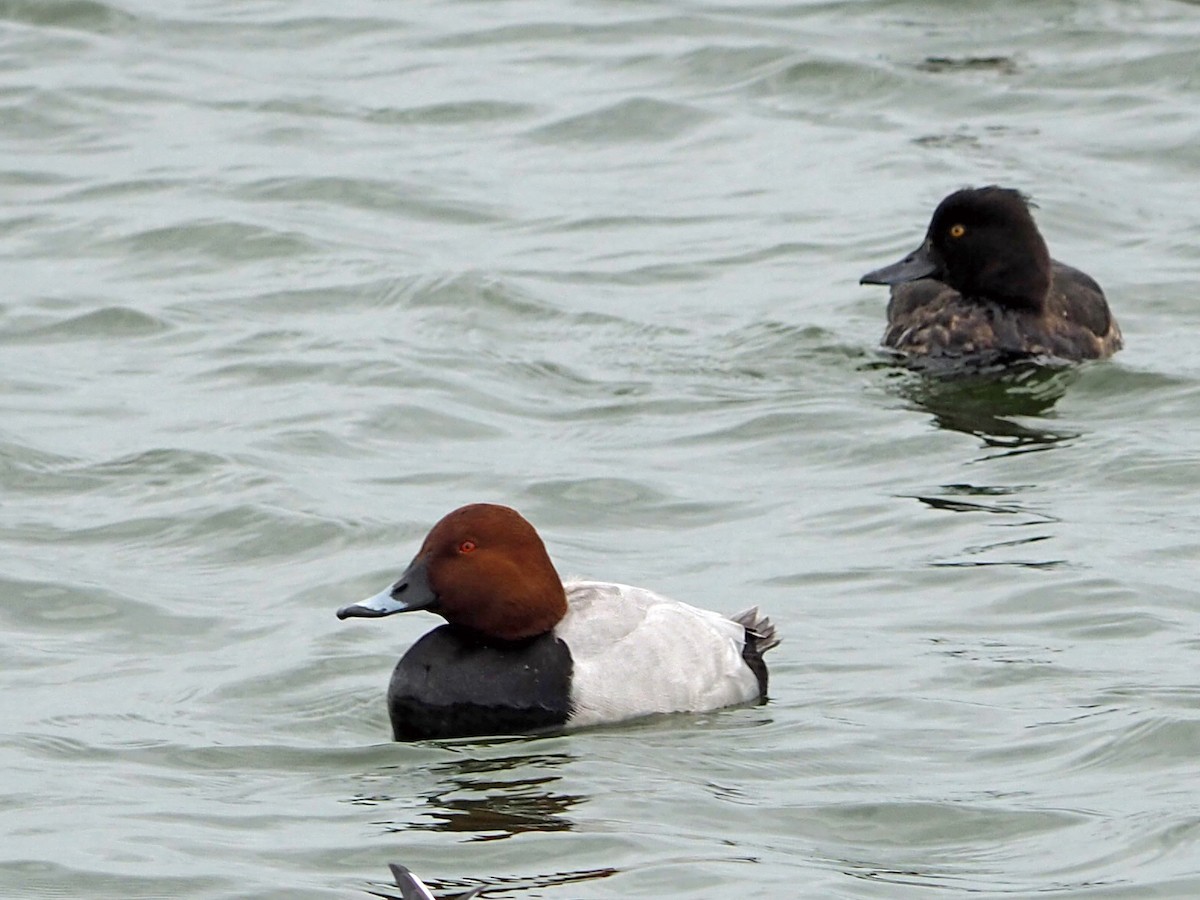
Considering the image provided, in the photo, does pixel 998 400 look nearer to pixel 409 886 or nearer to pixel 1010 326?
pixel 1010 326

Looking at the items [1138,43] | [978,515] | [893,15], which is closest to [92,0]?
[893,15]

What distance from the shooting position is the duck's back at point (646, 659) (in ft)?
25.3

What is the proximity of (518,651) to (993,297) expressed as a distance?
16.8 feet

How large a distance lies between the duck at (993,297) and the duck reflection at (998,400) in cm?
14

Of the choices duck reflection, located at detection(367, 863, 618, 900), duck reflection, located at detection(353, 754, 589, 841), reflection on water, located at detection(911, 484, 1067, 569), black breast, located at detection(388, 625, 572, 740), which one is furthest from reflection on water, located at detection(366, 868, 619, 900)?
reflection on water, located at detection(911, 484, 1067, 569)

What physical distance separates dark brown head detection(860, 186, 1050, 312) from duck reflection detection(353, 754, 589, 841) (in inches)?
215

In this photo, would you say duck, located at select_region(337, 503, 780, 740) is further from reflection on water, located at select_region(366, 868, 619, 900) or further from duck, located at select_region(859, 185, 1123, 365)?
duck, located at select_region(859, 185, 1123, 365)

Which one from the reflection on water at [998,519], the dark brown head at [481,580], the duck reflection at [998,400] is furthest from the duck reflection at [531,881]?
the duck reflection at [998,400]

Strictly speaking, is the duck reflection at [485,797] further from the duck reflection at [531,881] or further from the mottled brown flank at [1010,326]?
the mottled brown flank at [1010,326]

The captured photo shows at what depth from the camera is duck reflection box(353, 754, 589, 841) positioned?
21.9 feet

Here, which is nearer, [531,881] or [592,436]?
[531,881]

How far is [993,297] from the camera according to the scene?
12.2 m

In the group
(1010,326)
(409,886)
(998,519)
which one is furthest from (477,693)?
(1010,326)

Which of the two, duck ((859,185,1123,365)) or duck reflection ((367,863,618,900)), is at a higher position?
duck ((859,185,1123,365))
